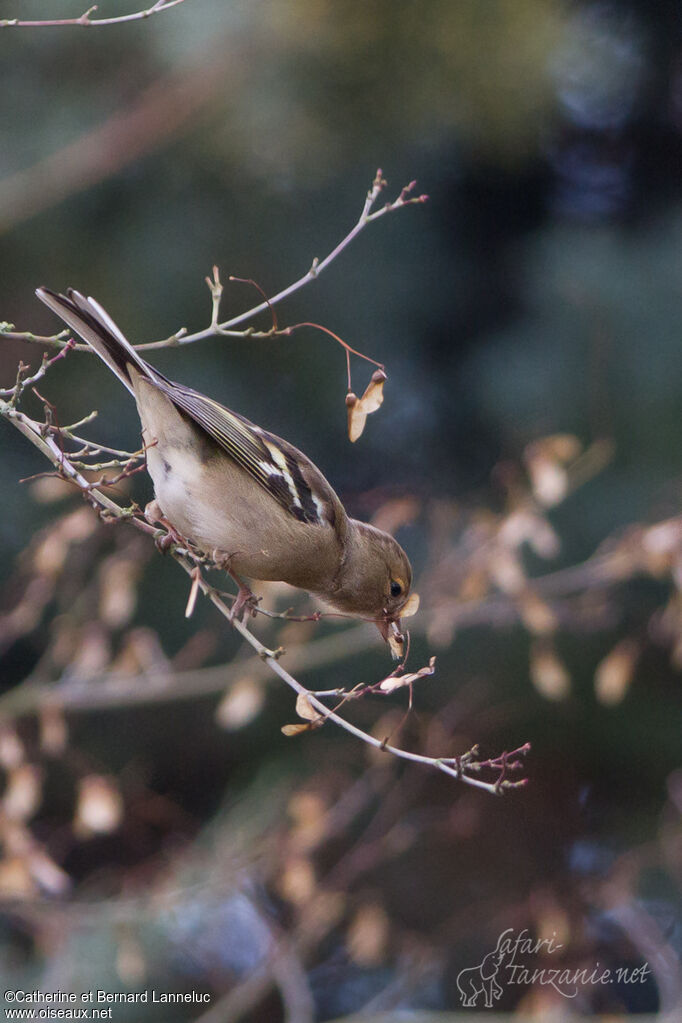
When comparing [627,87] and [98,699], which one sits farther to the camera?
[627,87]

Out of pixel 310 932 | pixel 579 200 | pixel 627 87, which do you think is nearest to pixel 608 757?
pixel 310 932

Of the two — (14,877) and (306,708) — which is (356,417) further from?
(14,877)

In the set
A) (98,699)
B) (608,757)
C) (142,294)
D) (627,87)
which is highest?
(627,87)

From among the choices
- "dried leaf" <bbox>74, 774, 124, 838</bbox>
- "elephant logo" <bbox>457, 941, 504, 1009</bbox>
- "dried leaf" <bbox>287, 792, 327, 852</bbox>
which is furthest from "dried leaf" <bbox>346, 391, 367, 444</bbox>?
"elephant logo" <bbox>457, 941, 504, 1009</bbox>

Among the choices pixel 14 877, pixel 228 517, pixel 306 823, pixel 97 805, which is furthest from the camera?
pixel 306 823

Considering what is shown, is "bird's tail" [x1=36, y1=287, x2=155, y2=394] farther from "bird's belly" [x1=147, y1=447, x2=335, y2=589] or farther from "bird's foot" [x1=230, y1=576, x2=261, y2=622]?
"bird's foot" [x1=230, y1=576, x2=261, y2=622]

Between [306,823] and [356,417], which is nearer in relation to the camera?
[356,417]

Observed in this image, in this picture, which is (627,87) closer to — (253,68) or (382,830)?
(253,68)

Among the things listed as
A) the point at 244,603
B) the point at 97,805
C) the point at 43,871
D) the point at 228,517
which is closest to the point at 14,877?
the point at 43,871

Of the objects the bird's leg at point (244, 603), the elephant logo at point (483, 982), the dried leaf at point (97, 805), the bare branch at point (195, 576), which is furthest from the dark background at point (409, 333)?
the bare branch at point (195, 576)
